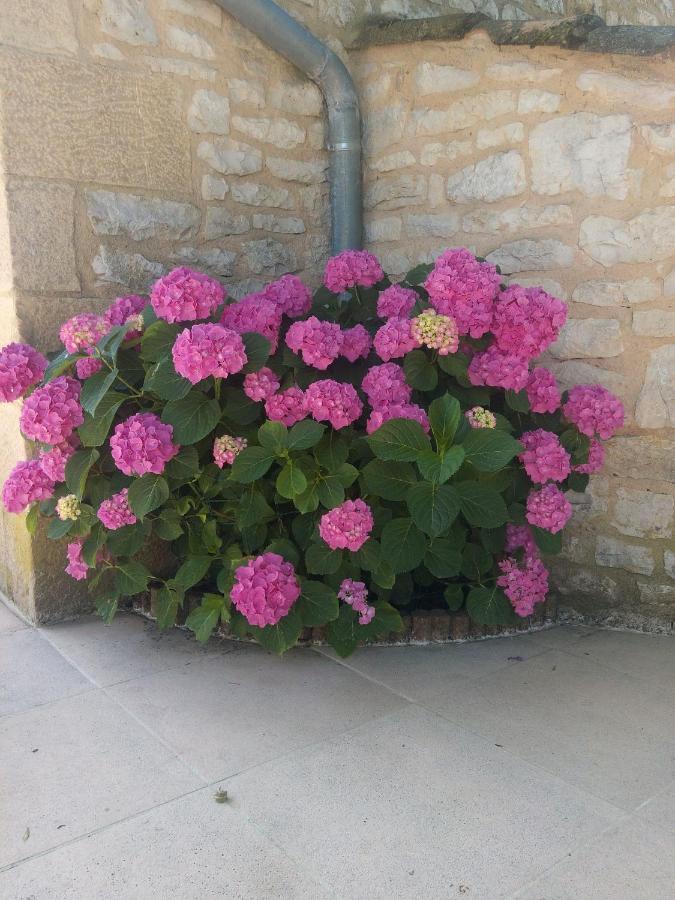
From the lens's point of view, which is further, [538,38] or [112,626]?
[112,626]

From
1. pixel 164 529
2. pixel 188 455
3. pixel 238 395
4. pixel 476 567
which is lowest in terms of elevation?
pixel 476 567

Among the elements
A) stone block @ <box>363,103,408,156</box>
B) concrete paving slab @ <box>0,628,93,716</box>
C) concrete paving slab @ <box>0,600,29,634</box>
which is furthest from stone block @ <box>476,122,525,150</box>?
concrete paving slab @ <box>0,600,29,634</box>

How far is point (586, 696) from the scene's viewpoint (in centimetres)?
215

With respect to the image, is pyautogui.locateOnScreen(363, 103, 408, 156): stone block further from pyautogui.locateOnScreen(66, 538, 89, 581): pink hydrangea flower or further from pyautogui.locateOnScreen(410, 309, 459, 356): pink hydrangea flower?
pyautogui.locateOnScreen(66, 538, 89, 581): pink hydrangea flower

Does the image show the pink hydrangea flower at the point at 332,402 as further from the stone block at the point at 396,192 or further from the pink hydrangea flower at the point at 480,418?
the stone block at the point at 396,192

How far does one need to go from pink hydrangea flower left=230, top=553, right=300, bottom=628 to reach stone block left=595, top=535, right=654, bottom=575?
3.86 feet

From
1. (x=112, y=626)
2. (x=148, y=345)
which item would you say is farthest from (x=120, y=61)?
(x=112, y=626)

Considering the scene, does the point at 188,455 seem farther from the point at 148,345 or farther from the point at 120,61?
the point at 120,61

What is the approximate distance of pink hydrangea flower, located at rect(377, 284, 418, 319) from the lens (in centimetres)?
231

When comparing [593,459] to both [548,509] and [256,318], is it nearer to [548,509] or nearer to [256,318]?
[548,509]

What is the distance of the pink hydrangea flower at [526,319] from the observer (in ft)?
7.22

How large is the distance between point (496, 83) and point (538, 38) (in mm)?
226

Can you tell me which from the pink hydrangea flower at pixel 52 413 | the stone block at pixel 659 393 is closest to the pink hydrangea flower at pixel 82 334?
the pink hydrangea flower at pixel 52 413

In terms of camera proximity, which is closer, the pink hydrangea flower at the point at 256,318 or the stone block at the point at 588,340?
the pink hydrangea flower at the point at 256,318
